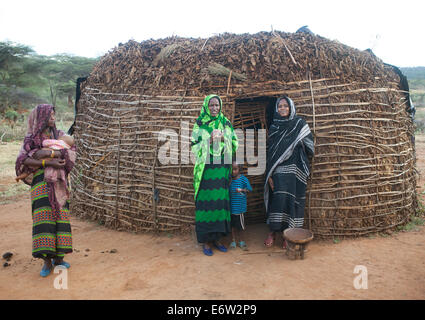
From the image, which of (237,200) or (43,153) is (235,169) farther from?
(43,153)

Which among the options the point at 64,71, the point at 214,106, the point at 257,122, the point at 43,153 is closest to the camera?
the point at 43,153

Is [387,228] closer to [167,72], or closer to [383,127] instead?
[383,127]

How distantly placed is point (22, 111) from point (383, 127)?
68.9ft

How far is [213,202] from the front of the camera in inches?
159

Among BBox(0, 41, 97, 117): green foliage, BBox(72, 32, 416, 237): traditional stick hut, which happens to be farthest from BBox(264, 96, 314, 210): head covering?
BBox(0, 41, 97, 117): green foliage

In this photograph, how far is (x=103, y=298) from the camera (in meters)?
3.12

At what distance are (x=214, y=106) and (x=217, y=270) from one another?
193cm

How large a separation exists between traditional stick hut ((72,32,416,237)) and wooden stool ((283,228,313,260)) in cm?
55

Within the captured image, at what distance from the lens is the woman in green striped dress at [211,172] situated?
4043mm

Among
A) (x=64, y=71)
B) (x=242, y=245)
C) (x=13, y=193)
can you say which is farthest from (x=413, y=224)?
(x=64, y=71)

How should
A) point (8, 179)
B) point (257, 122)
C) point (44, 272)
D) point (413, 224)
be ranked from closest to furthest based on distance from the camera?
1. point (44, 272)
2. point (413, 224)
3. point (257, 122)
4. point (8, 179)

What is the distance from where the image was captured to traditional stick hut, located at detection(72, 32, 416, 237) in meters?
4.40

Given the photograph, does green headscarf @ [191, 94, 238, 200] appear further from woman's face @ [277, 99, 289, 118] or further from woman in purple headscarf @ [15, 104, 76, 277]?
woman in purple headscarf @ [15, 104, 76, 277]
